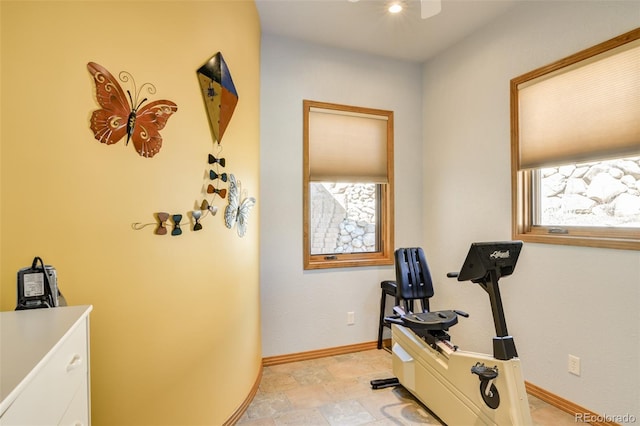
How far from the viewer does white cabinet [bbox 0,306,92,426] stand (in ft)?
2.35

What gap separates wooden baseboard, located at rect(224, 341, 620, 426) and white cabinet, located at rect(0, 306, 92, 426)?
1.11 meters

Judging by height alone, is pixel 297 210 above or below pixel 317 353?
above

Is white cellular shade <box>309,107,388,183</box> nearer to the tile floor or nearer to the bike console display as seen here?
the bike console display

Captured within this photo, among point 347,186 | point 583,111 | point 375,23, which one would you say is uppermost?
point 375,23

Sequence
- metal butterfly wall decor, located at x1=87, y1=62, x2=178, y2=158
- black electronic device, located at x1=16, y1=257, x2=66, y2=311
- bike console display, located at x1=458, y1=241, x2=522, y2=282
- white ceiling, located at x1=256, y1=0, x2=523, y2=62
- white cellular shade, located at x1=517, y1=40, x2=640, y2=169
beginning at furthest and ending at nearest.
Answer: white ceiling, located at x1=256, y1=0, x2=523, y2=62, white cellular shade, located at x1=517, y1=40, x2=640, y2=169, bike console display, located at x1=458, y1=241, x2=522, y2=282, metal butterfly wall decor, located at x1=87, y1=62, x2=178, y2=158, black electronic device, located at x1=16, y1=257, x2=66, y2=311

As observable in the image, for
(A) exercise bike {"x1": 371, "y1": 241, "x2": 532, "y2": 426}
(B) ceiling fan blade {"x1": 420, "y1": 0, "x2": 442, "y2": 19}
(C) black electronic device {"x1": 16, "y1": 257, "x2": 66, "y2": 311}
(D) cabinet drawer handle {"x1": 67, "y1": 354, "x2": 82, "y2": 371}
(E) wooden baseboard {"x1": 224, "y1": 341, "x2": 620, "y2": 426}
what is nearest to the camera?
(D) cabinet drawer handle {"x1": 67, "y1": 354, "x2": 82, "y2": 371}

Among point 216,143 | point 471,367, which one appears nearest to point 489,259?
point 471,367

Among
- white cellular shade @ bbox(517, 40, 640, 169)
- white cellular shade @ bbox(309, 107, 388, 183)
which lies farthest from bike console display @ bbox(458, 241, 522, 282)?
white cellular shade @ bbox(309, 107, 388, 183)

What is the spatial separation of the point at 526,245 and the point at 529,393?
43.2 inches

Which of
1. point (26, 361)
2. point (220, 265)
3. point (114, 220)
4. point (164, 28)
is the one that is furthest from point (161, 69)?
point (26, 361)

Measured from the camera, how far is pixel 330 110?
3.04m

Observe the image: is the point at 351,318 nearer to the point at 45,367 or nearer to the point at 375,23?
the point at 45,367

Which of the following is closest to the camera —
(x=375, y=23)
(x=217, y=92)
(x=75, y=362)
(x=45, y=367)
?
(x=45, y=367)

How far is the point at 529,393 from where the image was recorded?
7.52ft
